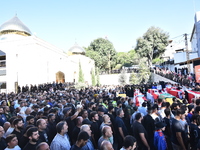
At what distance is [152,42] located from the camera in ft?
114

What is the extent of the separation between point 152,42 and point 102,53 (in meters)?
13.9

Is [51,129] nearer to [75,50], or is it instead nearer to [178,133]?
[178,133]

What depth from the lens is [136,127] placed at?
3953 millimetres

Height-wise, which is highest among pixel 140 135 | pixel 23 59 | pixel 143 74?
pixel 23 59

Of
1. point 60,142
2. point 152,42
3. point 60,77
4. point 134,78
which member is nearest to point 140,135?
point 60,142

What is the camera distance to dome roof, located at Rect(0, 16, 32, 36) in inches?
1040

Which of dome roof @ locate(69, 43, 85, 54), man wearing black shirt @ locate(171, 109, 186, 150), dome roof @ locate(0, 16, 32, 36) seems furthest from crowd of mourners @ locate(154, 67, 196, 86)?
dome roof @ locate(0, 16, 32, 36)

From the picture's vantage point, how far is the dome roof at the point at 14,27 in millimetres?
26423

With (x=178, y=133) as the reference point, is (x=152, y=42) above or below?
above

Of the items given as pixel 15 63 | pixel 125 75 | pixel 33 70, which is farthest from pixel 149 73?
pixel 15 63

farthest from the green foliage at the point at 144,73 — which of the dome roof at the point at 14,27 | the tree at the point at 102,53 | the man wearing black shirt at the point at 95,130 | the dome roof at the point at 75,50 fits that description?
the man wearing black shirt at the point at 95,130

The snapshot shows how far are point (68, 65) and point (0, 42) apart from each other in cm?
1043

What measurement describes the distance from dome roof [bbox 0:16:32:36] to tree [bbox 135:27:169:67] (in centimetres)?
2208

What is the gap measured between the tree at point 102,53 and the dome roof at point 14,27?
18.0m
